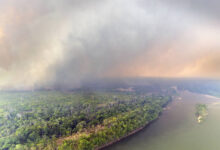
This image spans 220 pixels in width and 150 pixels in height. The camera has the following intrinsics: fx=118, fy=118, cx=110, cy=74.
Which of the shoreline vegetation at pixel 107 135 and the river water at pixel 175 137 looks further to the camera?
the river water at pixel 175 137

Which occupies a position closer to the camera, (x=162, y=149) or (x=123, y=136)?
(x=162, y=149)

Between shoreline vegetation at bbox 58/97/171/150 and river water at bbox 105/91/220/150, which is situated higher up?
shoreline vegetation at bbox 58/97/171/150

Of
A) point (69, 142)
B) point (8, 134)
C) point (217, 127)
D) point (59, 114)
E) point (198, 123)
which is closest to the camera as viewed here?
point (69, 142)

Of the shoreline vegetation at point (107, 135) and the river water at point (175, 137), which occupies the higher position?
the shoreline vegetation at point (107, 135)

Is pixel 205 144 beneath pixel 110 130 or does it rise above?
beneath

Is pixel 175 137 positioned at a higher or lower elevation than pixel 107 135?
lower

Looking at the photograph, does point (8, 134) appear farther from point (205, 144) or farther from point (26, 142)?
point (205, 144)

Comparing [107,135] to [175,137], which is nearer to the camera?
[107,135]

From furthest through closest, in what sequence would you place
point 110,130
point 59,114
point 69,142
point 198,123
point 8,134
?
1. point 59,114
2. point 198,123
3. point 110,130
4. point 8,134
5. point 69,142

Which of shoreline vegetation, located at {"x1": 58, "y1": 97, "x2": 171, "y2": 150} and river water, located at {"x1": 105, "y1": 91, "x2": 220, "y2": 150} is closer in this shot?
Result: shoreline vegetation, located at {"x1": 58, "y1": 97, "x2": 171, "y2": 150}

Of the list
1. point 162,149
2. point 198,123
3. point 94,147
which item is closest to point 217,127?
point 198,123
